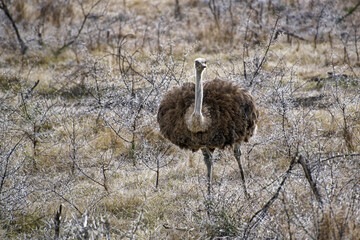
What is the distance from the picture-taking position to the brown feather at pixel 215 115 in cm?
417

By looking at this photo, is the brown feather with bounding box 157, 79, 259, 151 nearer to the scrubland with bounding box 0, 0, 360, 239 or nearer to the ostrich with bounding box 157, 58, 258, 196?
the ostrich with bounding box 157, 58, 258, 196

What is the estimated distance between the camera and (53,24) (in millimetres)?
11055

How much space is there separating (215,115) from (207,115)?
2.9 inches

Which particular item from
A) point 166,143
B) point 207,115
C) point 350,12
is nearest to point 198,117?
point 207,115

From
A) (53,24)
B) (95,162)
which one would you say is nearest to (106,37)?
(53,24)

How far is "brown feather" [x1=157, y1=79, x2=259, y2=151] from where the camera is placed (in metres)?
4.17

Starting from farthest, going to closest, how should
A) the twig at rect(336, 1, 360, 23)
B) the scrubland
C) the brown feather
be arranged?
the twig at rect(336, 1, 360, 23) → the brown feather → the scrubland

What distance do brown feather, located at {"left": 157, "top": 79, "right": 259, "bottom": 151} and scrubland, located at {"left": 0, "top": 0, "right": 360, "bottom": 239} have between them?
1.41 ft

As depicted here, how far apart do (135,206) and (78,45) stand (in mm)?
6031

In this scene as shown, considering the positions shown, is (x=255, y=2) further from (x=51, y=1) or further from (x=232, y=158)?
(x=232, y=158)

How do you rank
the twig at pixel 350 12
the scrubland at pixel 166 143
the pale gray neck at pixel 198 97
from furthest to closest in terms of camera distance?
the twig at pixel 350 12, the pale gray neck at pixel 198 97, the scrubland at pixel 166 143

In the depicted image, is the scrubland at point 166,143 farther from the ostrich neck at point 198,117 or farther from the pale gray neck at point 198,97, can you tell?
the pale gray neck at point 198,97

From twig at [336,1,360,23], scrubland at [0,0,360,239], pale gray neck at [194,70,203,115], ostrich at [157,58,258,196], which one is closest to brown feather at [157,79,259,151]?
ostrich at [157,58,258,196]

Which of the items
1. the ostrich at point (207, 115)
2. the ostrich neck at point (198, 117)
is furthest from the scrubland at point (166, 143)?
the ostrich neck at point (198, 117)
